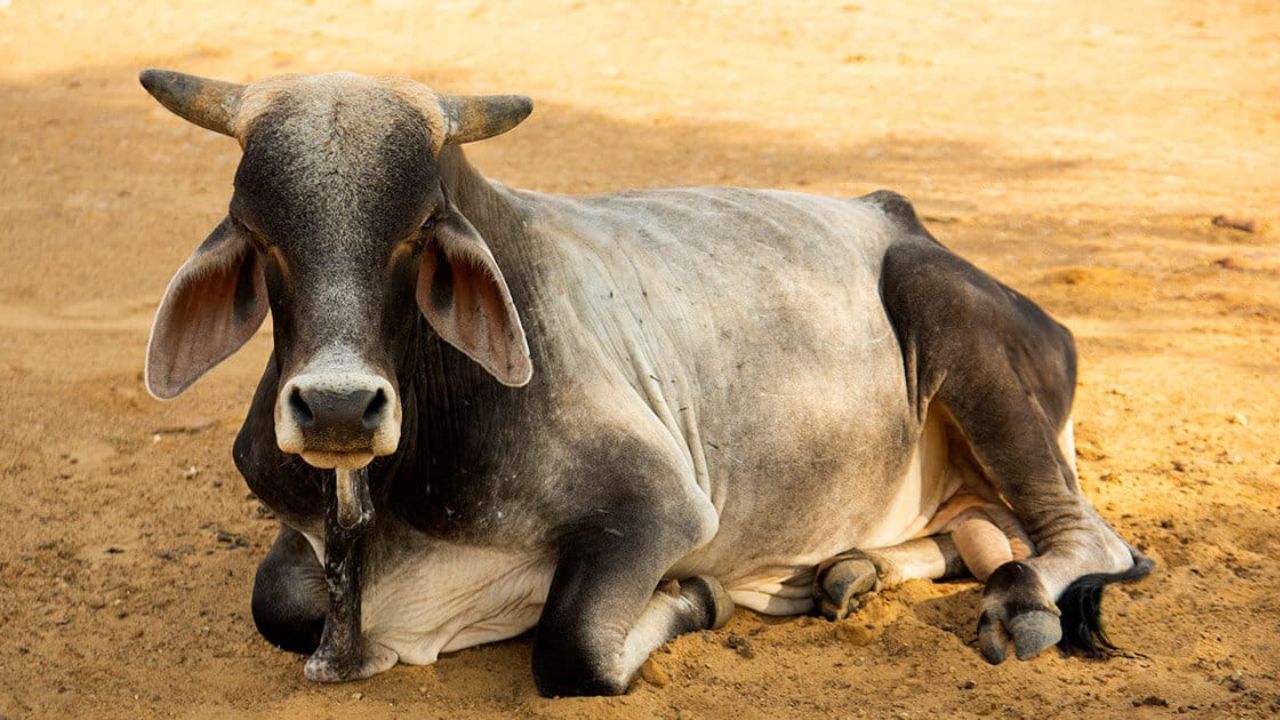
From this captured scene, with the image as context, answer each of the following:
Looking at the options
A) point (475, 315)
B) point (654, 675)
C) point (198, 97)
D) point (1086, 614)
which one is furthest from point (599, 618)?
point (198, 97)

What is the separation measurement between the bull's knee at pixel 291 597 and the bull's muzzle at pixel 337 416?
3.16 feet

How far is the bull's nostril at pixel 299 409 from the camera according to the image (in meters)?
3.02

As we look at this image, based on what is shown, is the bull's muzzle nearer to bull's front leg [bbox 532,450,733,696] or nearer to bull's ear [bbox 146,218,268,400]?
bull's ear [bbox 146,218,268,400]

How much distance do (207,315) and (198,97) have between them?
481 millimetres

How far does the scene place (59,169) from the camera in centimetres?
866

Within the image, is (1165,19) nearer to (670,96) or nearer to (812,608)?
(670,96)

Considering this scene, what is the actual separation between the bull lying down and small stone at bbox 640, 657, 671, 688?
0.9 inches

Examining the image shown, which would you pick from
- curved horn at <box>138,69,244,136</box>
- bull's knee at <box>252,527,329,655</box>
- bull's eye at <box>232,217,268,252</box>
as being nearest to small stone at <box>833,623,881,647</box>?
bull's knee at <box>252,527,329,655</box>

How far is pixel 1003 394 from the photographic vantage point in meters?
4.57

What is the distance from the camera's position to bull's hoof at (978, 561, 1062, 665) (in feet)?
13.1

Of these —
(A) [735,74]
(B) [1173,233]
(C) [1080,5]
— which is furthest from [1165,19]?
(B) [1173,233]

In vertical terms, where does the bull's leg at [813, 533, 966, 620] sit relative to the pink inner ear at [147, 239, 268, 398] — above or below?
below

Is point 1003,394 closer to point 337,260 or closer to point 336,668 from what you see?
point 336,668

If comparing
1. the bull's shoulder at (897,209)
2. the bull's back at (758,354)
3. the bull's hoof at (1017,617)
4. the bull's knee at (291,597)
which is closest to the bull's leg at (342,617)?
the bull's knee at (291,597)
